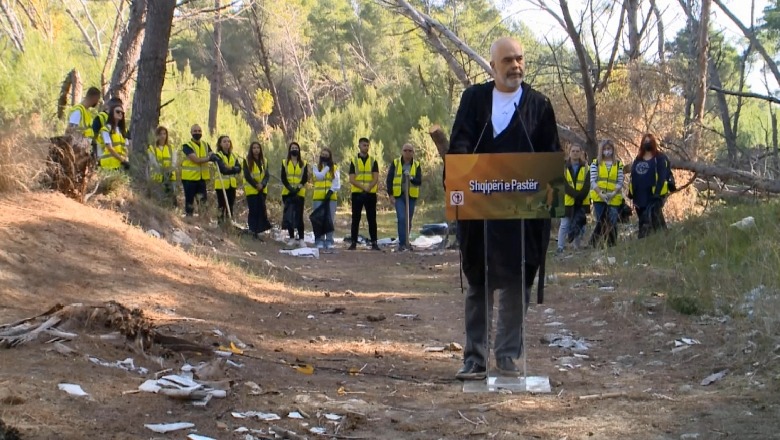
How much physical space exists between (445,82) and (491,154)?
30705 millimetres

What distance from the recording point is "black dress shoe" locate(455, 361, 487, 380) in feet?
19.8

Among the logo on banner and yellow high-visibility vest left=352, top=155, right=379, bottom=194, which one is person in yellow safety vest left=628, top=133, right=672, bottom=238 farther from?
the logo on banner

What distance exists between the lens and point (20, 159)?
10492 mm

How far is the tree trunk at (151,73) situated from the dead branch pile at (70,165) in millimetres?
5883

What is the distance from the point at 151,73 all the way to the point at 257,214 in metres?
3.43

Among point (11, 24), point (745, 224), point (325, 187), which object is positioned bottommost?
point (745, 224)

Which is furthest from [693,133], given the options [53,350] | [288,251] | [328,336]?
[53,350]

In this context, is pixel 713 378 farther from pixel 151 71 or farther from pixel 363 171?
pixel 151 71

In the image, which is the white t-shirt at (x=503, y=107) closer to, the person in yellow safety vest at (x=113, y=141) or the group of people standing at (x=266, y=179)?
the person in yellow safety vest at (x=113, y=141)

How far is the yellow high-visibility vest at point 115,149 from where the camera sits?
14.6m

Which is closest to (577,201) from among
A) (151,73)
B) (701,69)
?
(701,69)

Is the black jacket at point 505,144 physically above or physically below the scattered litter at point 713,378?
above

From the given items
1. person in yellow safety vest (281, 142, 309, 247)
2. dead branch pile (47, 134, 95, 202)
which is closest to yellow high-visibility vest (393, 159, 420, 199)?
person in yellow safety vest (281, 142, 309, 247)

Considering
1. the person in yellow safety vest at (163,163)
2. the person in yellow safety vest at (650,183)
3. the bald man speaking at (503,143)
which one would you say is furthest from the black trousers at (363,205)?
the bald man speaking at (503,143)
